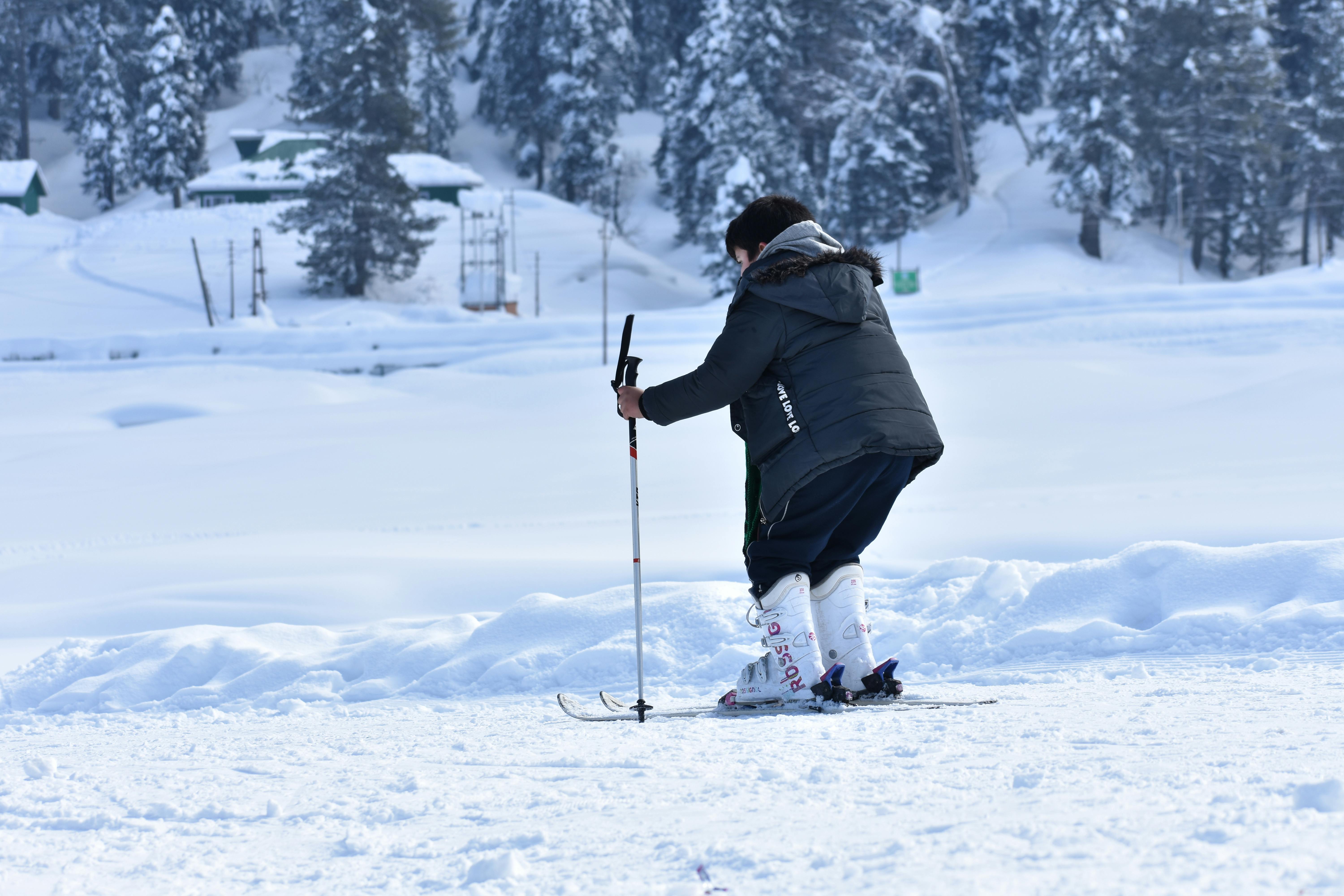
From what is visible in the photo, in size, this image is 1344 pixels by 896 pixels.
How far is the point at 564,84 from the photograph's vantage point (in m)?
56.9

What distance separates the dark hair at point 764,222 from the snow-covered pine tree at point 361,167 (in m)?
36.6

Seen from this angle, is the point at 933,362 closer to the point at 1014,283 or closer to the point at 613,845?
the point at 1014,283

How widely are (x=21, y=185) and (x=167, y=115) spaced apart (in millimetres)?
7782

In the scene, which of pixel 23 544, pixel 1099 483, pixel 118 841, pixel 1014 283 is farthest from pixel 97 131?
pixel 118 841

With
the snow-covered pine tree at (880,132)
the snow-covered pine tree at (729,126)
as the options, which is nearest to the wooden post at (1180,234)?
the snow-covered pine tree at (880,132)

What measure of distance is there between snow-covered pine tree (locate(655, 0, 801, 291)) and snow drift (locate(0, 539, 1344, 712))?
3402 cm

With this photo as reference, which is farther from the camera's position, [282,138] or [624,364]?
[282,138]

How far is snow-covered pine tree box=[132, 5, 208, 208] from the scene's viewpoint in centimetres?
5612

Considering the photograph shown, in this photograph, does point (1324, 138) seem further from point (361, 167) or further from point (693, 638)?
point (693, 638)

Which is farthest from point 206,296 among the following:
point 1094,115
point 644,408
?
point 644,408

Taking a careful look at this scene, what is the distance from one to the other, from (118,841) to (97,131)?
65331 mm

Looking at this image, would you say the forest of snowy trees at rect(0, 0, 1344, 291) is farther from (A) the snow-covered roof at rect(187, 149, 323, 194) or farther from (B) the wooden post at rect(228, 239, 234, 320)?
(B) the wooden post at rect(228, 239, 234, 320)

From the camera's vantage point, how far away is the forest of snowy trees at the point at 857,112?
3825cm

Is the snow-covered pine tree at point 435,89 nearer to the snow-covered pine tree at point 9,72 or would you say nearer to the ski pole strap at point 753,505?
the snow-covered pine tree at point 9,72
